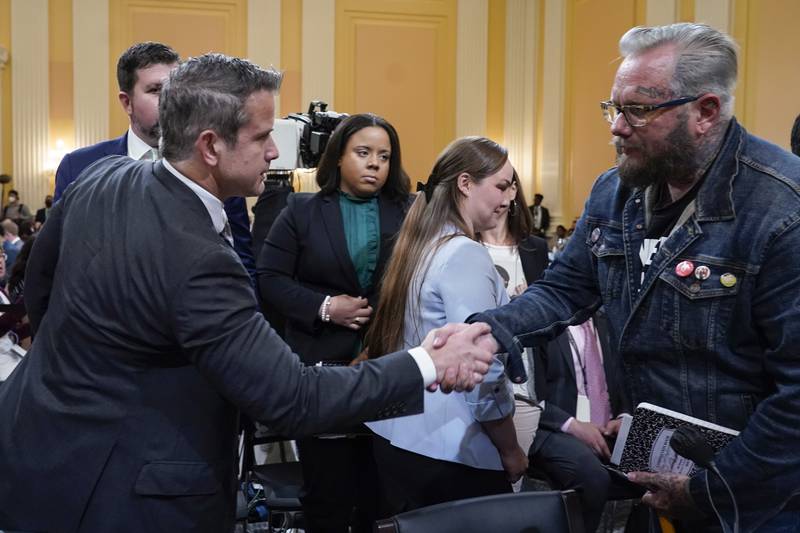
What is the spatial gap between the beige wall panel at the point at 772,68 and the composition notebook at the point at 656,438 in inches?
349

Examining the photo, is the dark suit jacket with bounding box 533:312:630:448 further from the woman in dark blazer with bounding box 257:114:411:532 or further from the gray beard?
the gray beard

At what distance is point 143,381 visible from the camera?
161cm

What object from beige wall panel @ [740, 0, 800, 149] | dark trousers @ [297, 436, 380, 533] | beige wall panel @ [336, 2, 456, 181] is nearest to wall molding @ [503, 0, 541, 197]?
beige wall panel @ [336, 2, 456, 181]

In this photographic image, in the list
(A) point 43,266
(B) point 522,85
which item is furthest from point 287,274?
(B) point 522,85

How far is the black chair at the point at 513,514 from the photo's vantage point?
1.69 meters

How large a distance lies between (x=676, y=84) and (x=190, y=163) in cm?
96

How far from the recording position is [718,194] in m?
1.68

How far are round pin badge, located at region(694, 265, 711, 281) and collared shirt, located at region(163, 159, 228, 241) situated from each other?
92 centimetres

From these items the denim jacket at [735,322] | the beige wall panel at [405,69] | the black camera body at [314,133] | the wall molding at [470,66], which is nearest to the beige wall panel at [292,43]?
the beige wall panel at [405,69]

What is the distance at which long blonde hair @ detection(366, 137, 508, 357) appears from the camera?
7.86ft

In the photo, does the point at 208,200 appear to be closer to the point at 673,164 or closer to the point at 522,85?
the point at 673,164

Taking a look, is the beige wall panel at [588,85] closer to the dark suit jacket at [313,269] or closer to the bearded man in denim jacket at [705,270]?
the dark suit jacket at [313,269]

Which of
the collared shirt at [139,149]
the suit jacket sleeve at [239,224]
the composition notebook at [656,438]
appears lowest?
the composition notebook at [656,438]

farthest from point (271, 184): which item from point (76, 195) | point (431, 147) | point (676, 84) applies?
point (431, 147)
